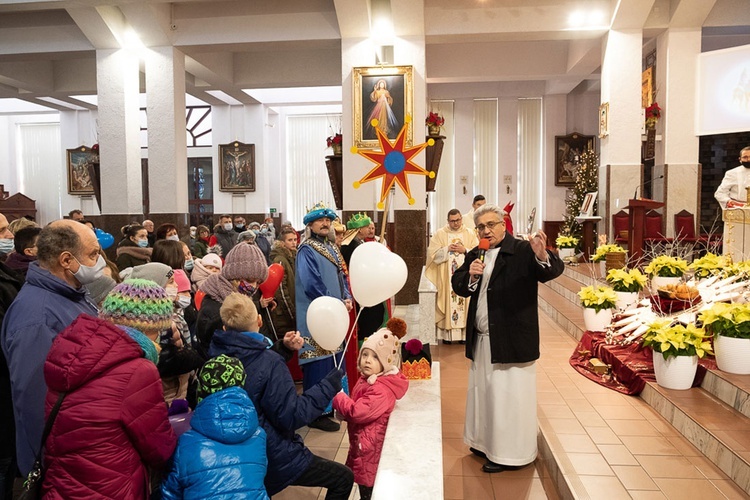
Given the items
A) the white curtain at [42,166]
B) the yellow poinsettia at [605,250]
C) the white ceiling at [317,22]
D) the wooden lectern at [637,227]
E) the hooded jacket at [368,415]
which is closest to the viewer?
the hooded jacket at [368,415]

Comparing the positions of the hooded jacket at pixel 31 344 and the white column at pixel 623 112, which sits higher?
the white column at pixel 623 112

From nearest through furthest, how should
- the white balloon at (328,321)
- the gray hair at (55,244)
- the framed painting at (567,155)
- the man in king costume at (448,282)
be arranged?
the gray hair at (55,244)
the white balloon at (328,321)
the man in king costume at (448,282)
the framed painting at (567,155)

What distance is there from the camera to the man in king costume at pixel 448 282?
759 centimetres

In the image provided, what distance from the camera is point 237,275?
3.56 meters

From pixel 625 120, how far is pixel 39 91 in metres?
13.5

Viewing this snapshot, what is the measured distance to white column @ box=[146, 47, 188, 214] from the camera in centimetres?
1117

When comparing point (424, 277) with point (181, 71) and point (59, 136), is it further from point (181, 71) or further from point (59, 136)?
point (59, 136)

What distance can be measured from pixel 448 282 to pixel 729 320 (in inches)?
141

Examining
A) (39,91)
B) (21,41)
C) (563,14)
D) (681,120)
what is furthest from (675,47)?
(39,91)

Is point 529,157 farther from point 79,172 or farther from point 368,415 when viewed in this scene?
point 368,415

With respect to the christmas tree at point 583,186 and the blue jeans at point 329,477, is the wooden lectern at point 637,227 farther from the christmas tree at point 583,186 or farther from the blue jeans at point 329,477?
the blue jeans at point 329,477

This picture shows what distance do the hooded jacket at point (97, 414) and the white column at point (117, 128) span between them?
10004 millimetres

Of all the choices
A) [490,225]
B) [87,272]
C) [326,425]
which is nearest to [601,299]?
[490,225]

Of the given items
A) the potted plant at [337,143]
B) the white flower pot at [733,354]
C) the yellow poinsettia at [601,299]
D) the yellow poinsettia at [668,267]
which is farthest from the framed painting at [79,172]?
the white flower pot at [733,354]
